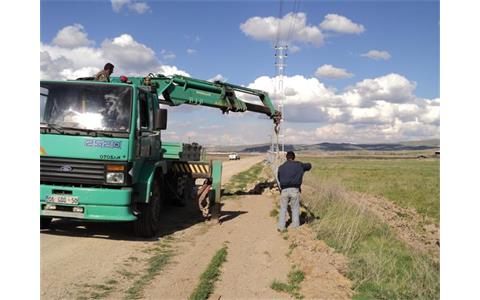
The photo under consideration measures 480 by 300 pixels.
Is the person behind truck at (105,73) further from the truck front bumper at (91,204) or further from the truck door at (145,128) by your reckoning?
the truck front bumper at (91,204)

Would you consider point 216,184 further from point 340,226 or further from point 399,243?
point 399,243

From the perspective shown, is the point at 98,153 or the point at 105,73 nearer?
the point at 98,153

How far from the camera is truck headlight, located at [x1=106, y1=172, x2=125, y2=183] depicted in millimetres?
8258

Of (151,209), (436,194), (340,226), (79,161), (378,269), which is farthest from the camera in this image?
(436,194)

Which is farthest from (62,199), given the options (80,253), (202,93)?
(202,93)

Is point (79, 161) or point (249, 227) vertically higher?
point (79, 161)

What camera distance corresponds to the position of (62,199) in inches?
324

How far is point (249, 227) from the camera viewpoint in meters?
11.5

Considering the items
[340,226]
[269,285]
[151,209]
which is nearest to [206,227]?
[151,209]

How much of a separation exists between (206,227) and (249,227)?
109 centimetres

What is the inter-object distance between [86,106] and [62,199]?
5.78 ft

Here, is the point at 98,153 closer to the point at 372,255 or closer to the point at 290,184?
the point at 290,184

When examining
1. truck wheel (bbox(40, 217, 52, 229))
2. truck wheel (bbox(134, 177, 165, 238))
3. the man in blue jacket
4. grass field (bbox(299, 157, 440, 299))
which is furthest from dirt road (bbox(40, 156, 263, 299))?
grass field (bbox(299, 157, 440, 299))

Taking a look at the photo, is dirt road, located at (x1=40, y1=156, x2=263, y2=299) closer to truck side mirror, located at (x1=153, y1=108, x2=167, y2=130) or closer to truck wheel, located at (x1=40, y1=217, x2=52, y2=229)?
truck wheel, located at (x1=40, y1=217, x2=52, y2=229)
